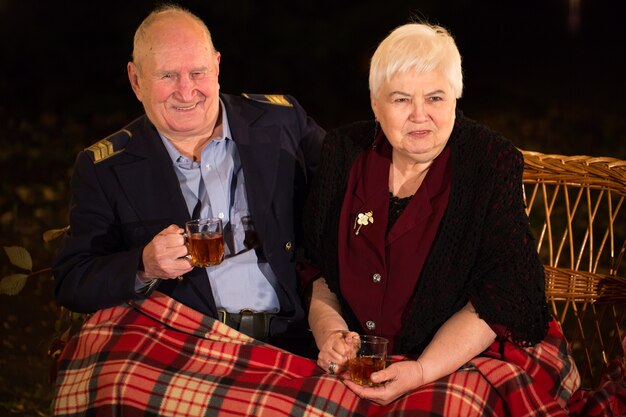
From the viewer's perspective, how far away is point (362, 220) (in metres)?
2.83

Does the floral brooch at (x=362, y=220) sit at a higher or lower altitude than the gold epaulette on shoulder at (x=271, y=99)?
lower

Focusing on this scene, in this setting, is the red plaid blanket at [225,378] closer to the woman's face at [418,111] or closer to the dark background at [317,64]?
the woman's face at [418,111]

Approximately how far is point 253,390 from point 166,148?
3.03ft

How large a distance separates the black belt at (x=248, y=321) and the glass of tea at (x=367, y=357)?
0.57 metres

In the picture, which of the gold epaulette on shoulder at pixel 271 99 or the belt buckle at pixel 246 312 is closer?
the belt buckle at pixel 246 312

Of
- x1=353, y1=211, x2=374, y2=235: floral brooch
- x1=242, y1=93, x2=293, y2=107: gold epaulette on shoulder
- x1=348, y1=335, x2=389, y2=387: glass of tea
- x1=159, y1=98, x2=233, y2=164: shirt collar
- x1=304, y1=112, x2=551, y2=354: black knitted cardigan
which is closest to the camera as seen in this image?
x1=348, y1=335, x2=389, y2=387: glass of tea

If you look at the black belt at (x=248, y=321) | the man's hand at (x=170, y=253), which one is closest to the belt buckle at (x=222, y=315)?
the black belt at (x=248, y=321)

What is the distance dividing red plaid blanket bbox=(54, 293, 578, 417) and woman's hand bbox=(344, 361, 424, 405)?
0.09 feet

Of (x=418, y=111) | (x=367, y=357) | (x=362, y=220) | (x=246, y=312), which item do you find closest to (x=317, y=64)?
(x=246, y=312)

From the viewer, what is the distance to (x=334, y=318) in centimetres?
284

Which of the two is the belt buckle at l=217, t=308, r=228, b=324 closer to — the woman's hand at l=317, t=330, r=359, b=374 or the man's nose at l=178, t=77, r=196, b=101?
the woman's hand at l=317, t=330, r=359, b=374

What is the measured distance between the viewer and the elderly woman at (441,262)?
2578 mm

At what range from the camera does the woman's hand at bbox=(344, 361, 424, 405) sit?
249 centimetres

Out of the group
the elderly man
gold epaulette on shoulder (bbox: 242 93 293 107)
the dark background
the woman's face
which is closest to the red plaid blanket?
the elderly man
